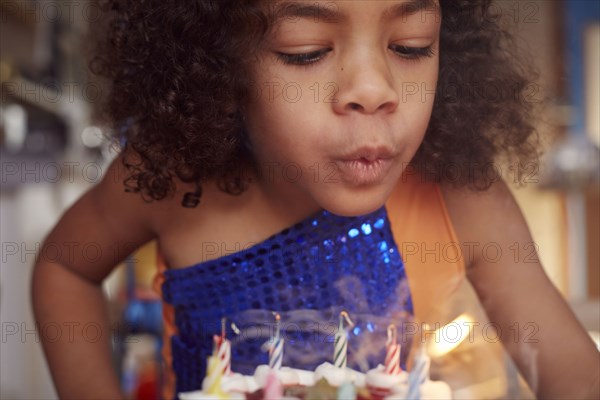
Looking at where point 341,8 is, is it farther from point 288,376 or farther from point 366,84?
point 288,376

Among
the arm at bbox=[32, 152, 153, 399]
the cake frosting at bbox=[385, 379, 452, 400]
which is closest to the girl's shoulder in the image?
the cake frosting at bbox=[385, 379, 452, 400]

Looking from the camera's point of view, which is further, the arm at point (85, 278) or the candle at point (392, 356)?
the arm at point (85, 278)

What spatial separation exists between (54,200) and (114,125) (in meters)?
0.93

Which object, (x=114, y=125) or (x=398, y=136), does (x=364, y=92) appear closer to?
(x=398, y=136)

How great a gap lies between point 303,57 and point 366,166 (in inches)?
3.4

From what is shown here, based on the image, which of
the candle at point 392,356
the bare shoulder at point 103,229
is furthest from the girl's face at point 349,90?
the bare shoulder at point 103,229

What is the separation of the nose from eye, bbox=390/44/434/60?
16mm

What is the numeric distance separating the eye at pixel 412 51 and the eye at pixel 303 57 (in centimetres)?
4

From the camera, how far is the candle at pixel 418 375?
1.70 ft

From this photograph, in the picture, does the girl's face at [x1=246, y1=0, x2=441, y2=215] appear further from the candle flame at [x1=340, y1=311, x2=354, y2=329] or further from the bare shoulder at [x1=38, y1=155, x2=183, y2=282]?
the bare shoulder at [x1=38, y1=155, x2=183, y2=282]

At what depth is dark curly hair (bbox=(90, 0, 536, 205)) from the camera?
1.71ft

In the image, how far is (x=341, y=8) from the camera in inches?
18.3

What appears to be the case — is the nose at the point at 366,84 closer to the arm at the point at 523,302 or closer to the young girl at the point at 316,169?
the young girl at the point at 316,169

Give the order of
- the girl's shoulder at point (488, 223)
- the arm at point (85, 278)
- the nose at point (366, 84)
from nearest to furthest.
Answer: the nose at point (366, 84) → the girl's shoulder at point (488, 223) → the arm at point (85, 278)
